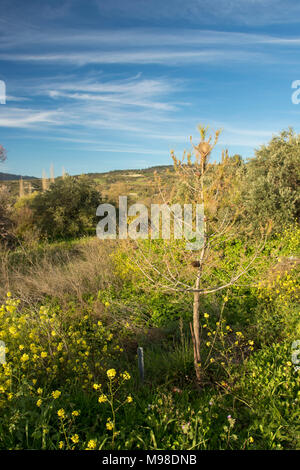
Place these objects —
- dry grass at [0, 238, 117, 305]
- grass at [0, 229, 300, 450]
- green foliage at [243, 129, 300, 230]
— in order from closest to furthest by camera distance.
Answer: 1. grass at [0, 229, 300, 450]
2. dry grass at [0, 238, 117, 305]
3. green foliage at [243, 129, 300, 230]

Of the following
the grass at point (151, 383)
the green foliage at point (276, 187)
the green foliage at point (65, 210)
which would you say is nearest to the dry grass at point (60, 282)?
the grass at point (151, 383)

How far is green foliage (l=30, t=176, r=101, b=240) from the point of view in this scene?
1530 cm

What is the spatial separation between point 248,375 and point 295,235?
6018 millimetres

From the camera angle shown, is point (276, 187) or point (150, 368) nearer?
point (150, 368)

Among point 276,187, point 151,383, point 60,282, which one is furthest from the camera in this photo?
point 276,187

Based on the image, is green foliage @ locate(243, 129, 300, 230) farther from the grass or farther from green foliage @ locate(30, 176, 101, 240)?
green foliage @ locate(30, 176, 101, 240)

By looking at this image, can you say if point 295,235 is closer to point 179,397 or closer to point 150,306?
point 150,306

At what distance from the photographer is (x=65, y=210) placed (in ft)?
51.1

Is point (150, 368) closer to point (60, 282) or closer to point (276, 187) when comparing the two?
point (60, 282)

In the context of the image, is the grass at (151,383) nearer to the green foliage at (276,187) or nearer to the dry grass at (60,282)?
the dry grass at (60,282)

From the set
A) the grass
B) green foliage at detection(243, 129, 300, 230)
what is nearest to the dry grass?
the grass

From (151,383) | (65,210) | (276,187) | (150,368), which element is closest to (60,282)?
(150,368)

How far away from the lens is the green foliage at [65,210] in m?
15.3
